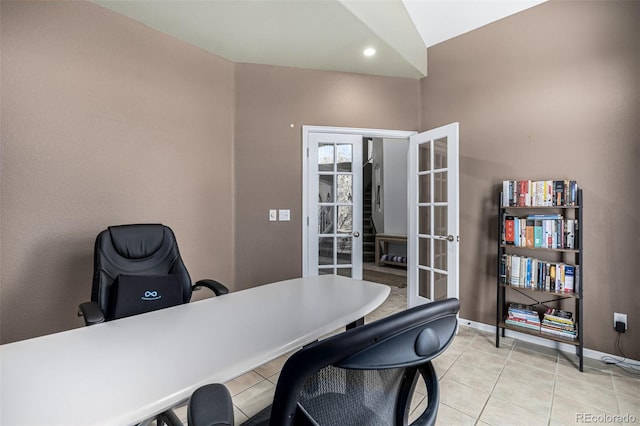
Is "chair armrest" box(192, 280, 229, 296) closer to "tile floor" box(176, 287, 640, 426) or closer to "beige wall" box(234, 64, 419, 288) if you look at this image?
"tile floor" box(176, 287, 640, 426)

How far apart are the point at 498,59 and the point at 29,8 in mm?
3729

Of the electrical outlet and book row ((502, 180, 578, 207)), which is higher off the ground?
book row ((502, 180, 578, 207))

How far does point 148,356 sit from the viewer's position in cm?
89

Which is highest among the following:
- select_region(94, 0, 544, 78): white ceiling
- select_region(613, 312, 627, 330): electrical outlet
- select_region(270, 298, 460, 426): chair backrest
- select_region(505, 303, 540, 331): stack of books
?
select_region(94, 0, 544, 78): white ceiling

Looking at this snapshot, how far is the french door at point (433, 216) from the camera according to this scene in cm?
282

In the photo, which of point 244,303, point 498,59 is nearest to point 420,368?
point 244,303

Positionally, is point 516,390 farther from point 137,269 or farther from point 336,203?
point 137,269

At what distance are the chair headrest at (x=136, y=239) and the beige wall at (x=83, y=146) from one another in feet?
2.20

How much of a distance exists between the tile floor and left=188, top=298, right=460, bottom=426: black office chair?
132 centimetres

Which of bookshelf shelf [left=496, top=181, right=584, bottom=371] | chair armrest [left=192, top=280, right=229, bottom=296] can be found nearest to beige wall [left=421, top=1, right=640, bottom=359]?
bookshelf shelf [left=496, top=181, right=584, bottom=371]

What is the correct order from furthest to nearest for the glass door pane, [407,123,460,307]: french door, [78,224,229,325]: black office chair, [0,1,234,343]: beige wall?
the glass door pane
[407,123,460,307]: french door
[0,1,234,343]: beige wall
[78,224,229,325]: black office chair

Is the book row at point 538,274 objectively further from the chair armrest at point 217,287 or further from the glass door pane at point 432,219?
the chair armrest at point 217,287

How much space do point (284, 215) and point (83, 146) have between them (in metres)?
1.77

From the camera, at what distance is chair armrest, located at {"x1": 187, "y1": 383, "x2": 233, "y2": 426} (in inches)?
23.0
